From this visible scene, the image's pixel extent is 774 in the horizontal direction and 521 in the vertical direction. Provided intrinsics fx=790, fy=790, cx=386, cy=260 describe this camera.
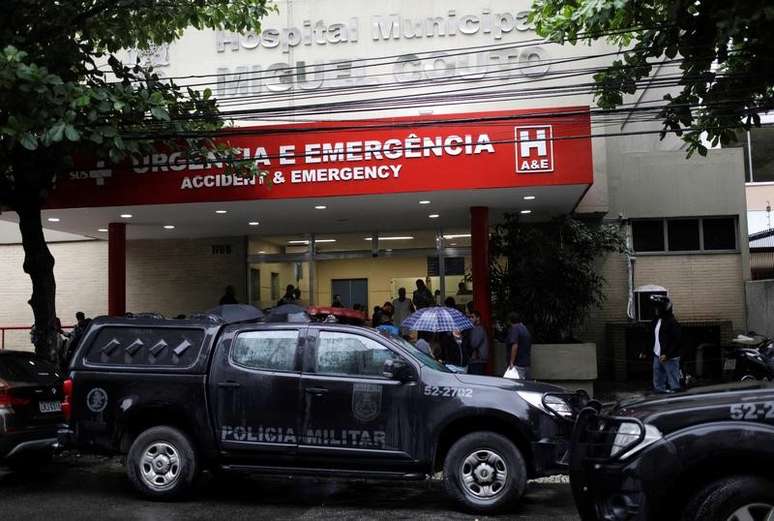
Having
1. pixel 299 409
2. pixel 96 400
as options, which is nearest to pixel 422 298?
pixel 299 409

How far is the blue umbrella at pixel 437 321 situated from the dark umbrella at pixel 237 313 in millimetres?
3095

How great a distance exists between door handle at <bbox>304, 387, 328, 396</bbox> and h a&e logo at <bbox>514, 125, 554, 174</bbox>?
655 cm

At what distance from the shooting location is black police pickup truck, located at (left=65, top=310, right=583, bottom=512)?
24.5ft

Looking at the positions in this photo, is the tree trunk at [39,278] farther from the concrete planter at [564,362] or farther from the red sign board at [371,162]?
the concrete planter at [564,362]

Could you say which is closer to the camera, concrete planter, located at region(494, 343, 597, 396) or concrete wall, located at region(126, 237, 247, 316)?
concrete planter, located at region(494, 343, 597, 396)

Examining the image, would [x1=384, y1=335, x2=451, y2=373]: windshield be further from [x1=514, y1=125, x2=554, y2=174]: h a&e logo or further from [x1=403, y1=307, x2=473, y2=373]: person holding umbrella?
[x1=514, y1=125, x2=554, y2=174]: h a&e logo

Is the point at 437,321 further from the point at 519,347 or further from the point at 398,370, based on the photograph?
the point at 398,370

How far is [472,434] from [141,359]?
11.8 ft

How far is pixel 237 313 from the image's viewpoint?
9.34 metres

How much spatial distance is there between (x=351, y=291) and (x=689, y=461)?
14.4 metres

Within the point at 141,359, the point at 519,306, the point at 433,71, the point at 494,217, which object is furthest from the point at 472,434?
the point at 433,71

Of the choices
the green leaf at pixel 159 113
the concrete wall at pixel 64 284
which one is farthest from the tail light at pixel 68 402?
the concrete wall at pixel 64 284

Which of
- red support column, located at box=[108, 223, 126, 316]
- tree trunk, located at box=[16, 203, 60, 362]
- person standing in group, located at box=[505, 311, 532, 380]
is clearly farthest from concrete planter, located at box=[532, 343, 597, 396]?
red support column, located at box=[108, 223, 126, 316]

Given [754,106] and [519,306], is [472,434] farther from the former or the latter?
[519,306]
